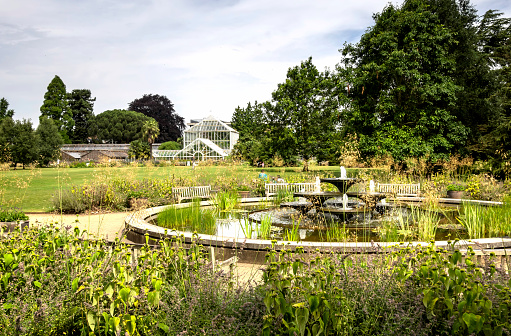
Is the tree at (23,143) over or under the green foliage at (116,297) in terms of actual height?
over

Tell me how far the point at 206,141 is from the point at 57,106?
29122mm

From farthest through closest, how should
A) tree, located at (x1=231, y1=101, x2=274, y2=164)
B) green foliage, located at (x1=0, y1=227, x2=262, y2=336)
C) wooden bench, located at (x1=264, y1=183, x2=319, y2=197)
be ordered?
1. tree, located at (x1=231, y1=101, x2=274, y2=164)
2. wooden bench, located at (x1=264, y1=183, x2=319, y2=197)
3. green foliage, located at (x1=0, y1=227, x2=262, y2=336)

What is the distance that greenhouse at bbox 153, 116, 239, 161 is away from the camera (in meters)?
45.7

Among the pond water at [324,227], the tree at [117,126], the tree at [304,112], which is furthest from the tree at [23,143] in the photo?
the tree at [117,126]

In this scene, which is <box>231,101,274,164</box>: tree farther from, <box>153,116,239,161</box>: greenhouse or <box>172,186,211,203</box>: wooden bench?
<box>172,186,211,203</box>: wooden bench

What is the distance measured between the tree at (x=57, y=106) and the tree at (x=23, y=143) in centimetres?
2627

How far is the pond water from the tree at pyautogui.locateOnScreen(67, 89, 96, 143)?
64888 millimetres

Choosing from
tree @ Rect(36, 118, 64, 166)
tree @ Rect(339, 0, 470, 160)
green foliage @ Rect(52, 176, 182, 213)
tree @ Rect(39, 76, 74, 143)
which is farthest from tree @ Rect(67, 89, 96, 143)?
green foliage @ Rect(52, 176, 182, 213)

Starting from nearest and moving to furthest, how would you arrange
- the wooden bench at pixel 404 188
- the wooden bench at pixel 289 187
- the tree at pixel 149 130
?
1. the wooden bench at pixel 404 188
2. the wooden bench at pixel 289 187
3. the tree at pixel 149 130

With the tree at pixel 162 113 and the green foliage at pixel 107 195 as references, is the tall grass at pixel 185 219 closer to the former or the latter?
the green foliage at pixel 107 195

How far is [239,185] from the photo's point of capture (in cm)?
1289

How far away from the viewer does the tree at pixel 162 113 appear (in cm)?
7431

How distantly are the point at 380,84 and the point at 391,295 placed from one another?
63.6 ft

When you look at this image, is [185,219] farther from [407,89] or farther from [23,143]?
[23,143]
